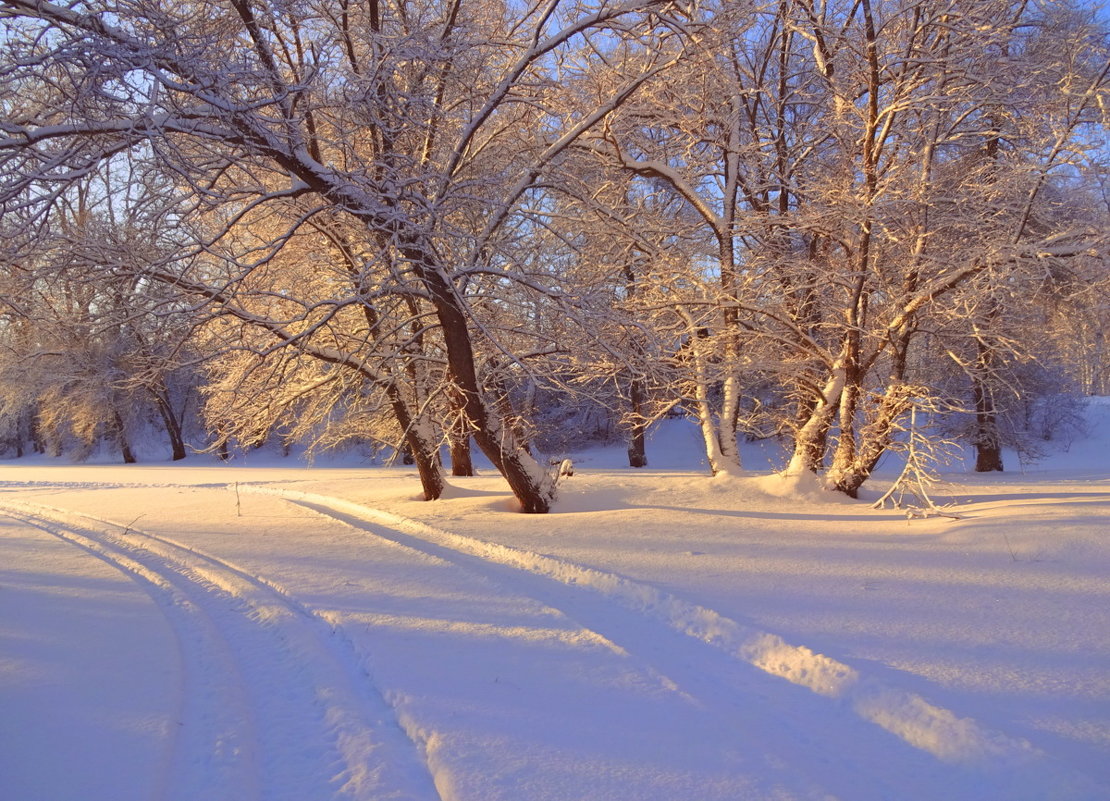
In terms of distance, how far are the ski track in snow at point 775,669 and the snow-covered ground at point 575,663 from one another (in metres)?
0.02

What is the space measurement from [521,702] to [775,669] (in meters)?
1.68

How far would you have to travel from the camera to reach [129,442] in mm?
36062

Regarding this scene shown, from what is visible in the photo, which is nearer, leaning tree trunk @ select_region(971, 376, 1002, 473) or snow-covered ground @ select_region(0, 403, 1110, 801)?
snow-covered ground @ select_region(0, 403, 1110, 801)

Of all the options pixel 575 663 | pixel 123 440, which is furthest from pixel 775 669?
pixel 123 440

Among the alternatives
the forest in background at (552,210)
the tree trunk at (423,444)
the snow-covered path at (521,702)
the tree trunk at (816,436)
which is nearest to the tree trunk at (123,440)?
the forest in background at (552,210)

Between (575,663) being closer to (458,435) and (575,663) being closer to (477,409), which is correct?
(477,409)

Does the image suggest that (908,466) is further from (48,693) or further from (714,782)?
(48,693)

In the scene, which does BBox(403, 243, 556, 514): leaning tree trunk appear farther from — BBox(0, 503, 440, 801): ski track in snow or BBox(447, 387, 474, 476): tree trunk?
BBox(0, 503, 440, 801): ski track in snow

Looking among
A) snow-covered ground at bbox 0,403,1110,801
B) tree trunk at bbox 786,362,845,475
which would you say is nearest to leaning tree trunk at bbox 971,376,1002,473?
tree trunk at bbox 786,362,845,475

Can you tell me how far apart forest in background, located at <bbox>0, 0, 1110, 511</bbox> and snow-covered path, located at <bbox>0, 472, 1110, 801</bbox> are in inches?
132

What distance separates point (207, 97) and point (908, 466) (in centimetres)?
889

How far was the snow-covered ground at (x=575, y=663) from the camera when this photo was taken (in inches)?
135

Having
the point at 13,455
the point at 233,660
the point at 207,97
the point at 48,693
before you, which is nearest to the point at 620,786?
the point at 233,660

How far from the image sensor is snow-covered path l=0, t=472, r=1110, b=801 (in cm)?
335
